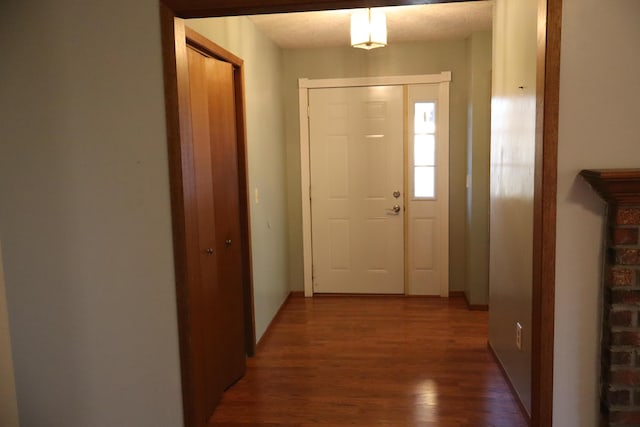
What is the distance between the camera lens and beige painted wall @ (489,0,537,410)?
7.98 ft

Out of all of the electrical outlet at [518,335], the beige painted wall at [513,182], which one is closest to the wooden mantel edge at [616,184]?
the beige painted wall at [513,182]

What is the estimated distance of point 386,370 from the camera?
10.5 ft

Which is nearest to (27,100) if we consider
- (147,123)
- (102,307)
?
(147,123)

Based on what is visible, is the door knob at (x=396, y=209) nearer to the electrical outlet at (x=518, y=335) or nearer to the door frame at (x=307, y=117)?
the door frame at (x=307, y=117)

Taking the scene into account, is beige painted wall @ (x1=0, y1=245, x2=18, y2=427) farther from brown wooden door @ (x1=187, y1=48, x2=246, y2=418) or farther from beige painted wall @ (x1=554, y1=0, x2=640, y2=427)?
beige painted wall @ (x1=554, y1=0, x2=640, y2=427)

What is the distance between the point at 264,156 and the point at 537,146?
2461mm

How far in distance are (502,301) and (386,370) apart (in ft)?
2.81

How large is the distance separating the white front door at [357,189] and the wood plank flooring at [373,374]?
1.72 ft

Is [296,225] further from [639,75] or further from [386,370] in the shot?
[639,75]

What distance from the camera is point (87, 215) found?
1.98m

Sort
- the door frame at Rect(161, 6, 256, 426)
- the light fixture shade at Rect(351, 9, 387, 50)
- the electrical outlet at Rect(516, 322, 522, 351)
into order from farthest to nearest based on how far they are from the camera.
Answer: the light fixture shade at Rect(351, 9, 387, 50) → the electrical outlet at Rect(516, 322, 522, 351) → the door frame at Rect(161, 6, 256, 426)

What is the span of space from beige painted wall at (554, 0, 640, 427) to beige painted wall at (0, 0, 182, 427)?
4.84ft

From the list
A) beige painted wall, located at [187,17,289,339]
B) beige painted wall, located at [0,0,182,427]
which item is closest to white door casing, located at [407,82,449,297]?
beige painted wall, located at [187,17,289,339]

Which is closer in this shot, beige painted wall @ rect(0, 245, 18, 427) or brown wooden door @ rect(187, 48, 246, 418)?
beige painted wall @ rect(0, 245, 18, 427)
